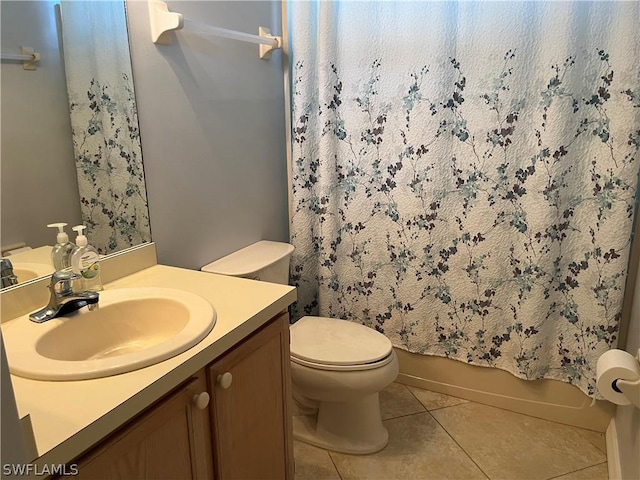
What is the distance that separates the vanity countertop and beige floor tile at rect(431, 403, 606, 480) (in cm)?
121

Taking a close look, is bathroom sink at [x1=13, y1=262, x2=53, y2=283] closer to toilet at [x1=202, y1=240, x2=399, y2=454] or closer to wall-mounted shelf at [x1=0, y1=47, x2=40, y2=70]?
wall-mounted shelf at [x1=0, y1=47, x2=40, y2=70]

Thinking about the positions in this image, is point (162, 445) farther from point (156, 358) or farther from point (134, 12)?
point (134, 12)

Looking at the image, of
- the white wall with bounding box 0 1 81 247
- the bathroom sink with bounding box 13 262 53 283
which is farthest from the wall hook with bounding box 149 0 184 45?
the bathroom sink with bounding box 13 262 53 283

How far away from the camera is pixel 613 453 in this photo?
6.13 ft

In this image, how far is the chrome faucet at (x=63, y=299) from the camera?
120 centimetres

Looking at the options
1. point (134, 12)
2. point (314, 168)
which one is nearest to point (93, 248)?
point (134, 12)

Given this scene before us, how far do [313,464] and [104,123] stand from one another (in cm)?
143

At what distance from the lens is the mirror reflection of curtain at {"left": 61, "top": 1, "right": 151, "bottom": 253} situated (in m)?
1.36

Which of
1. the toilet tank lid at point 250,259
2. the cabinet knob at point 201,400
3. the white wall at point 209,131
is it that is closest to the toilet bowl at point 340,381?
the toilet tank lid at point 250,259

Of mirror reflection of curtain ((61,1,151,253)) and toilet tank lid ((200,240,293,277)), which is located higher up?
mirror reflection of curtain ((61,1,151,253))

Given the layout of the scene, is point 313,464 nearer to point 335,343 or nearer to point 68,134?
point 335,343

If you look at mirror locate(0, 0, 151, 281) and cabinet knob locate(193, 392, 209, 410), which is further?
mirror locate(0, 0, 151, 281)

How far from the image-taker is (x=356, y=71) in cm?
208

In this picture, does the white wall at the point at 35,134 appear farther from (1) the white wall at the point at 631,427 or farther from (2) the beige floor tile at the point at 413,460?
(1) the white wall at the point at 631,427
